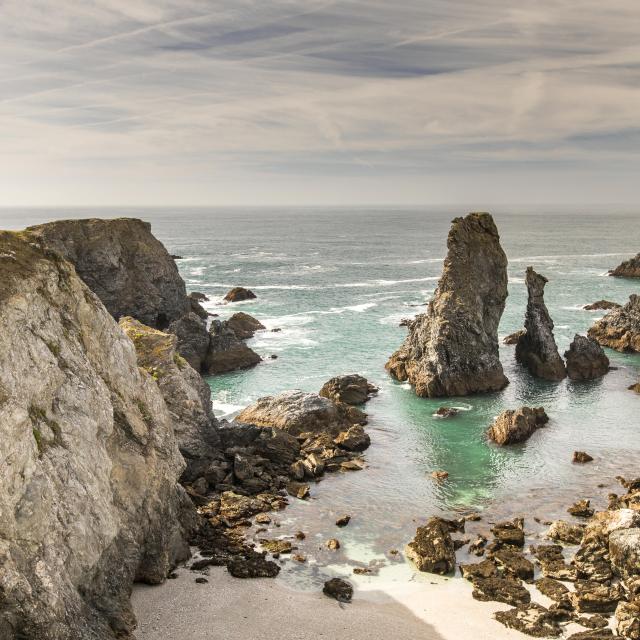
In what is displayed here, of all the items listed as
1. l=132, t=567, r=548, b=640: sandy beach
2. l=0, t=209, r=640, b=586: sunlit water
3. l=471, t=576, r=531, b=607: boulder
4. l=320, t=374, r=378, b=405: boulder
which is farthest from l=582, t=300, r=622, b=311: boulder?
l=132, t=567, r=548, b=640: sandy beach

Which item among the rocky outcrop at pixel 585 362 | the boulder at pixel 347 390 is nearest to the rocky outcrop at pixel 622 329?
the rocky outcrop at pixel 585 362

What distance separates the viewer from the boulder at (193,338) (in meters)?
62.3

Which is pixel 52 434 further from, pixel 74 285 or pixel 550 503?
pixel 550 503

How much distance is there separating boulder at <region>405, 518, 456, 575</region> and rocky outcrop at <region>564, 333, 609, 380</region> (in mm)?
33462

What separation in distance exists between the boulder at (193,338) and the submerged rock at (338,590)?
126ft

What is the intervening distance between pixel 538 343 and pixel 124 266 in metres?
46.8

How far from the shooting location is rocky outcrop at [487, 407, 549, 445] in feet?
143

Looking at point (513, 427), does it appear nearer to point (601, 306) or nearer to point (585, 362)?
point (585, 362)

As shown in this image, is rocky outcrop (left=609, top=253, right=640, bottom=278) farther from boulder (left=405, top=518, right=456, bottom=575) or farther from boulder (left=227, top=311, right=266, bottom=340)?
boulder (left=405, top=518, right=456, bottom=575)

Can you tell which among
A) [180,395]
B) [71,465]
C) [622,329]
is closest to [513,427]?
[180,395]

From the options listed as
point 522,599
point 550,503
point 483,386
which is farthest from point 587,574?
point 483,386

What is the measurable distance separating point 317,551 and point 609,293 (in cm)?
8908

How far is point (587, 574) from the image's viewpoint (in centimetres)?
2641

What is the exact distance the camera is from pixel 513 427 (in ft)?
144
